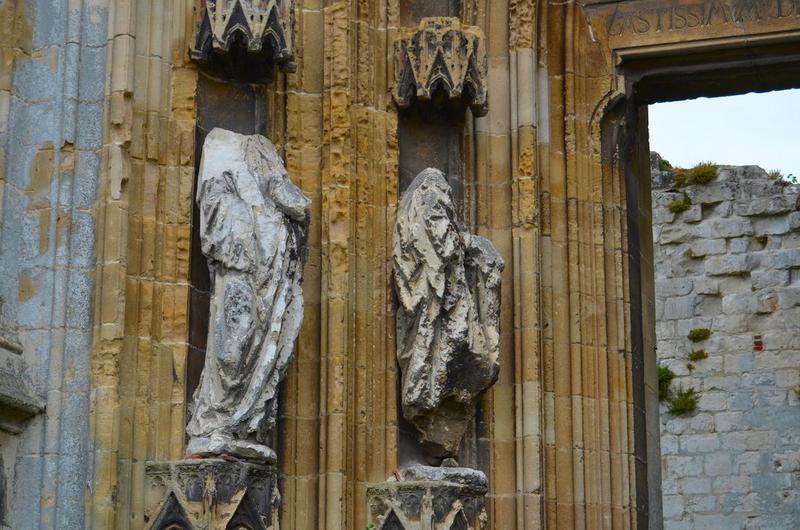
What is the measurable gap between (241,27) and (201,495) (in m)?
2.50

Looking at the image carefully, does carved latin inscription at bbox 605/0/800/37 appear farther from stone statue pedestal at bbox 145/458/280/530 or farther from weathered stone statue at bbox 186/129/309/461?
stone statue pedestal at bbox 145/458/280/530

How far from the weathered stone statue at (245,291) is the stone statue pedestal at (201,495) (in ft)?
0.36

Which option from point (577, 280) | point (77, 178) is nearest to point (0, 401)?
point (77, 178)

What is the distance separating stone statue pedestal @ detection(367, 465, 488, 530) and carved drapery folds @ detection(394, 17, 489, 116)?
6.93ft

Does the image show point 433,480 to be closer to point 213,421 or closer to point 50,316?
point 213,421

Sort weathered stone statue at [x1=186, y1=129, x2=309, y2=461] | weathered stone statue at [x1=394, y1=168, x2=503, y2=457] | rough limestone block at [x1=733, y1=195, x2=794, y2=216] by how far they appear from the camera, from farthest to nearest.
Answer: rough limestone block at [x1=733, y1=195, x2=794, y2=216], weathered stone statue at [x1=394, y1=168, x2=503, y2=457], weathered stone statue at [x1=186, y1=129, x2=309, y2=461]

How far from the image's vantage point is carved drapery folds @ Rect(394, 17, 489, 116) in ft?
34.2

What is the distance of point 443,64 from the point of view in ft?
34.3

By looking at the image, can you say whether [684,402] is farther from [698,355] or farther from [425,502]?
[425,502]

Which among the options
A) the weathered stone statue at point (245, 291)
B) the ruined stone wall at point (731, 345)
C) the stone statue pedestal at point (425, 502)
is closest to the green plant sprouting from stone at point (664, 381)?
the ruined stone wall at point (731, 345)

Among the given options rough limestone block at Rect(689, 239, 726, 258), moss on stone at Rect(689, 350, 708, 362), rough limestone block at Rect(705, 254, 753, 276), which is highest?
rough limestone block at Rect(689, 239, 726, 258)

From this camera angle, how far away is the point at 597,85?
37.9 feet

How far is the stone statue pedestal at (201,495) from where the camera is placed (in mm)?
9102

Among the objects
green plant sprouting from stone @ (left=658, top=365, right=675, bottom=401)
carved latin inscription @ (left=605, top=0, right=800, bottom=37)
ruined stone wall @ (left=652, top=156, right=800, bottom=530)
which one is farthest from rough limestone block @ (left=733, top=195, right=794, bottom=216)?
carved latin inscription @ (left=605, top=0, right=800, bottom=37)
